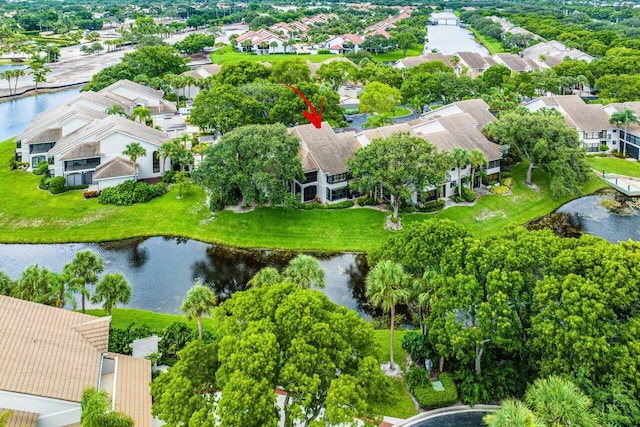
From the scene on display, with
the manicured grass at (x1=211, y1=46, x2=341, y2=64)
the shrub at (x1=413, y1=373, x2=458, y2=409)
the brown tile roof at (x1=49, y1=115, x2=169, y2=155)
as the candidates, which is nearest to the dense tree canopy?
the brown tile roof at (x1=49, y1=115, x2=169, y2=155)

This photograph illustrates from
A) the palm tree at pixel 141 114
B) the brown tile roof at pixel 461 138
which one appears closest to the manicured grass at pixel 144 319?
the brown tile roof at pixel 461 138

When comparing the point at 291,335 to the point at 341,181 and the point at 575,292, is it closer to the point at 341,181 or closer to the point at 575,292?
the point at 575,292

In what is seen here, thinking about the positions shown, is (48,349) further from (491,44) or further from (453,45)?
(491,44)

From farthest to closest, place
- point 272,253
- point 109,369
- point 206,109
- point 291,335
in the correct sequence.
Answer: point 206,109 < point 272,253 < point 109,369 < point 291,335

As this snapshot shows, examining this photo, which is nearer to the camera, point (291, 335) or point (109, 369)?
point (291, 335)

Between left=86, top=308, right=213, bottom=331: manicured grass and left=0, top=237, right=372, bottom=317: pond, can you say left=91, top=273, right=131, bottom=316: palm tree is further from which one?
left=0, top=237, right=372, bottom=317: pond

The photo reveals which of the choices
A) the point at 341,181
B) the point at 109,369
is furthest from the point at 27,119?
the point at 109,369
